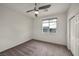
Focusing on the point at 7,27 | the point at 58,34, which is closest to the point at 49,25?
the point at 58,34

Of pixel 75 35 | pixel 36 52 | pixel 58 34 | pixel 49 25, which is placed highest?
pixel 49 25

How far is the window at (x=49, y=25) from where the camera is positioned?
4.16 meters

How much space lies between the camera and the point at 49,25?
176 inches

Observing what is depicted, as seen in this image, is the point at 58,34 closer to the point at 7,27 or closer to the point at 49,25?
the point at 49,25

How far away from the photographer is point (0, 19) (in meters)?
2.40

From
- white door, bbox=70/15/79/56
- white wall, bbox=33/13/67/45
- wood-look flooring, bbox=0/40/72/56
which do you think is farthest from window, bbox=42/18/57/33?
white door, bbox=70/15/79/56

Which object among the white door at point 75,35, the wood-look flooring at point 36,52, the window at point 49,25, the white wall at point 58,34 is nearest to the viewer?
the white door at point 75,35

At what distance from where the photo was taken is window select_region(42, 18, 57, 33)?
164 inches

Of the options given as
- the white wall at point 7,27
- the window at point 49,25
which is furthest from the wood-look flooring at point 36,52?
the window at point 49,25

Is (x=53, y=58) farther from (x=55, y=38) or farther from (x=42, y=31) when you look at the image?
(x=42, y=31)

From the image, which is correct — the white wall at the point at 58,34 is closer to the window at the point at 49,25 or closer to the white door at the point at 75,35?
the window at the point at 49,25

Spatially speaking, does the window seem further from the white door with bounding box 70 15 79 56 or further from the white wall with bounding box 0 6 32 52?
the white wall with bounding box 0 6 32 52

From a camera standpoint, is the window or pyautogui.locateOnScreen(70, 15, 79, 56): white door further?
the window

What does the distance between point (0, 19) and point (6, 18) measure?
1.05ft
